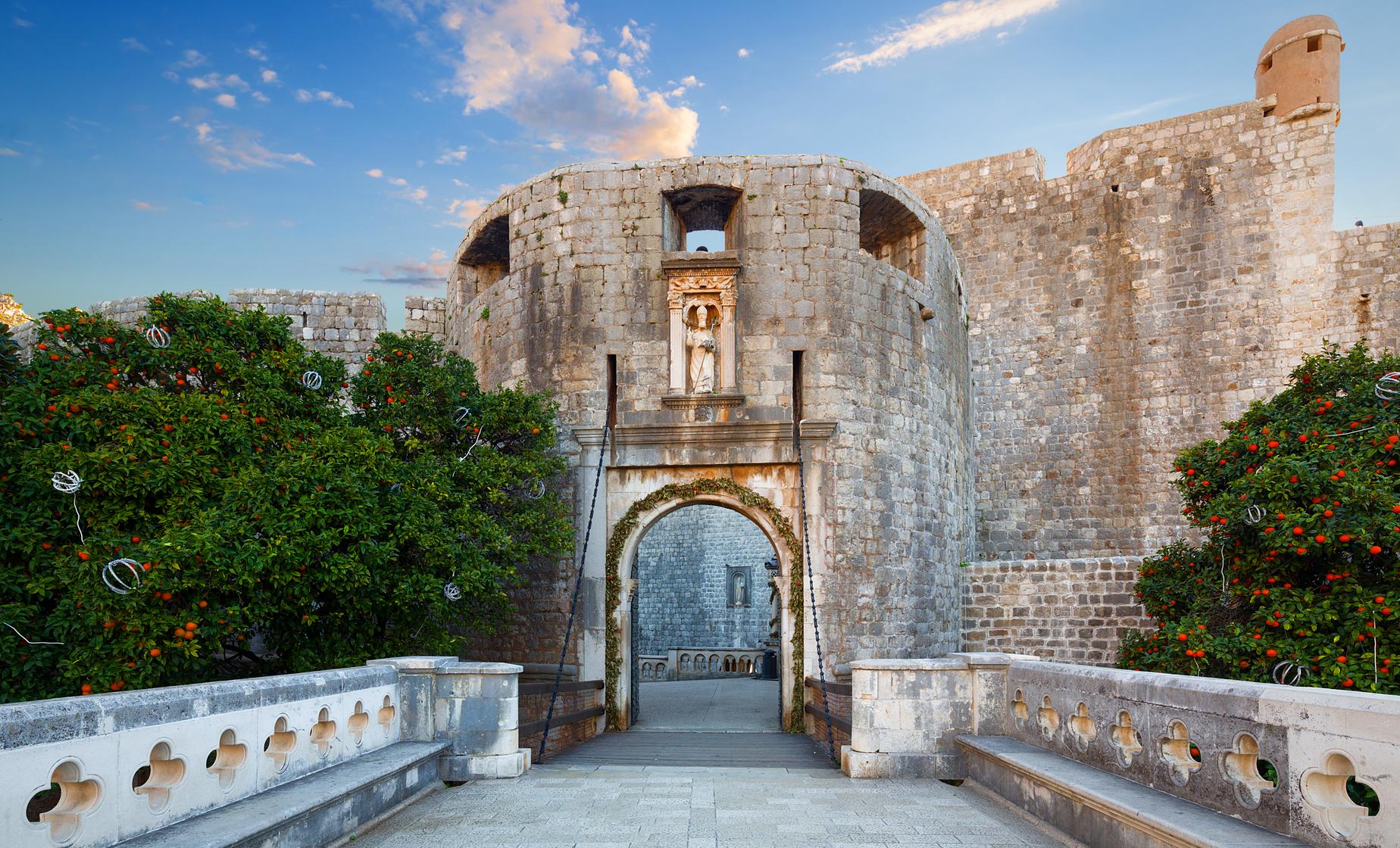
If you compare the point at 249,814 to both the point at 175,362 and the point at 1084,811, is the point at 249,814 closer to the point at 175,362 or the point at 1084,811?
the point at 1084,811

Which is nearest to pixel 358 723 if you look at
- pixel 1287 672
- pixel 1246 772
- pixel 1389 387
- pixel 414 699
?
pixel 414 699

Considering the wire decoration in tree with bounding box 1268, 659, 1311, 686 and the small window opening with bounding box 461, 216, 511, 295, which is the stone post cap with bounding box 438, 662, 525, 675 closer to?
the wire decoration in tree with bounding box 1268, 659, 1311, 686

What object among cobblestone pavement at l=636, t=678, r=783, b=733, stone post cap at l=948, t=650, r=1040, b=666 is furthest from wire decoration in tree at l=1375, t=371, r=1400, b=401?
cobblestone pavement at l=636, t=678, r=783, b=733

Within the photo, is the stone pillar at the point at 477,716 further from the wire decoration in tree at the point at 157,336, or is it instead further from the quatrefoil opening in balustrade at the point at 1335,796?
the quatrefoil opening in balustrade at the point at 1335,796

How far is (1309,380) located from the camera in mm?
9141

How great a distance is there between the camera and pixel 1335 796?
11.8ft

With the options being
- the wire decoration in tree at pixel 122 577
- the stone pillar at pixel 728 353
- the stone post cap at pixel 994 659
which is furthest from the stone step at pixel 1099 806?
the wire decoration in tree at pixel 122 577

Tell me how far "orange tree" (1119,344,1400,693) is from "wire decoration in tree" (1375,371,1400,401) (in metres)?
0.02

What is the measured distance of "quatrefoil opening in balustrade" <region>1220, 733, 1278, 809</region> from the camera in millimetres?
3900

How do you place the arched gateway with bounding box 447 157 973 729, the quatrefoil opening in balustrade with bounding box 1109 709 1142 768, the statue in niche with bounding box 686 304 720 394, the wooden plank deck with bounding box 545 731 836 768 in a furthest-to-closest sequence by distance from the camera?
the statue in niche with bounding box 686 304 720 394
the arched gateway with bounding box 447 157 973 729
the wooden plank deck with bounding box 545 731 836 768
the quatrefoil opening in balustrade with bounding box 1109 709 1142 768

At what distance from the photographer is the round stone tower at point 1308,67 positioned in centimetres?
1588

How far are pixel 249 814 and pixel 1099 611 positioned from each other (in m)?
11.9

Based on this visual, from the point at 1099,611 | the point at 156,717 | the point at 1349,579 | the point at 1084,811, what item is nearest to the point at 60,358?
the point at 156,717

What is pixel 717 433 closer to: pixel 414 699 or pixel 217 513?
pixel 414 699
